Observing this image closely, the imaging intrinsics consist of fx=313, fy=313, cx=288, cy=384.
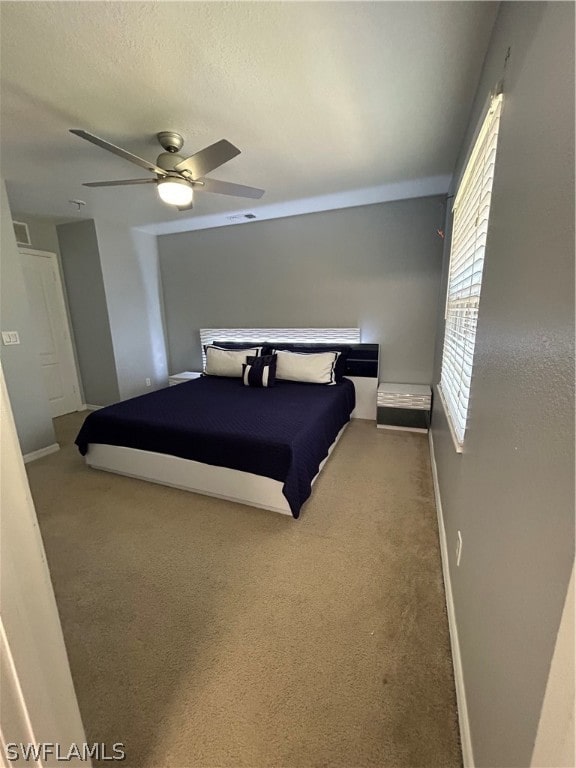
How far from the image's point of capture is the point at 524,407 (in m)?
0.71

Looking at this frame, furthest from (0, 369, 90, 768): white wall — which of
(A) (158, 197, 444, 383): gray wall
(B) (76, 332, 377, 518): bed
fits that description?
(A) (158, 197, 444, 383): gray wall

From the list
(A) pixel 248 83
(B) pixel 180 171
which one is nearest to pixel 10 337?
(B) pixel 180 171

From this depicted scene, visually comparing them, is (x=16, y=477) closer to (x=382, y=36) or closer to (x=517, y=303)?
(x=517, y=303)

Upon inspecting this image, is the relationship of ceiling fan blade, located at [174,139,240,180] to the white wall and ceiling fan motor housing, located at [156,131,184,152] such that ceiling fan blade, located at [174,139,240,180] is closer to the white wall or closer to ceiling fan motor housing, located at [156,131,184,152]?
ceiling fan motor housing, located at [156,131,184,152]

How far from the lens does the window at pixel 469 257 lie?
1.27 meters

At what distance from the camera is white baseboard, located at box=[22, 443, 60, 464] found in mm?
3082

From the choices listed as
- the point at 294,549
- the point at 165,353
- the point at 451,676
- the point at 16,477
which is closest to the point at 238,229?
the point at 165,353

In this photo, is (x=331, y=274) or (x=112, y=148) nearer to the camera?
(x=112, y=148)

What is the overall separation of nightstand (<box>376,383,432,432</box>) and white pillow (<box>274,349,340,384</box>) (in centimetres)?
63

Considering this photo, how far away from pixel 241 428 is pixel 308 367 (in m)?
1.48

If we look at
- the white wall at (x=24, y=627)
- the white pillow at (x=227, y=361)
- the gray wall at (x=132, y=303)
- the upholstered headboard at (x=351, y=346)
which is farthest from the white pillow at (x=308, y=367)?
the white wall at (x=24, y=627)

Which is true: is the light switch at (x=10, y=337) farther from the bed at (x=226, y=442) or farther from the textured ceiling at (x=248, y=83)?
the textured ceiling at (x=248, y=83)

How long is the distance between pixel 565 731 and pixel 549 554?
229 millimetres

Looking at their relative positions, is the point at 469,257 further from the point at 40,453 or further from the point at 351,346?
the point at 40,453
